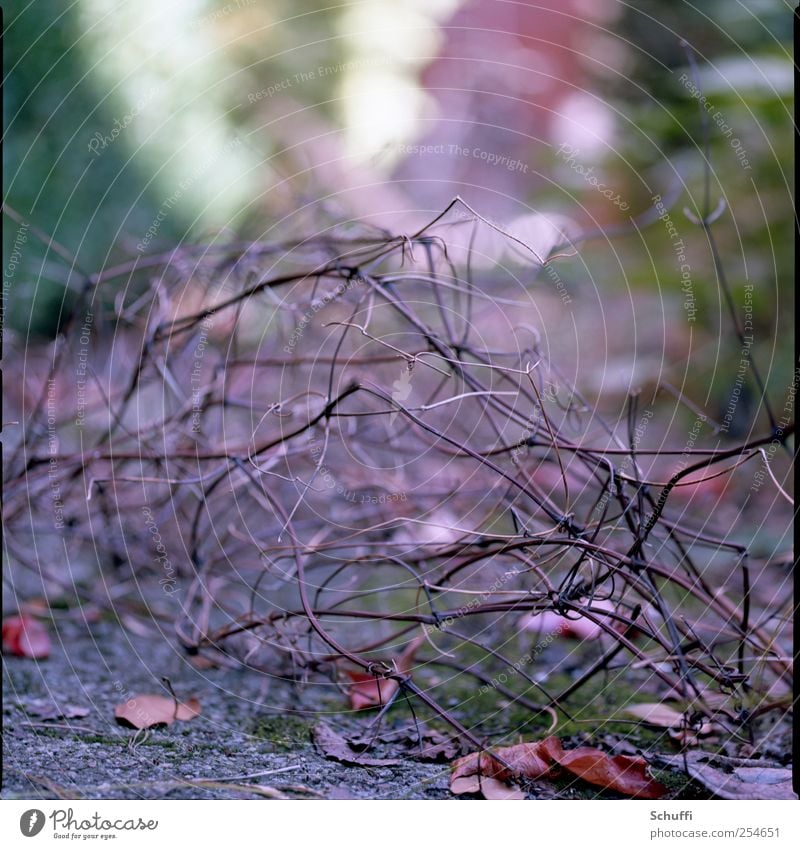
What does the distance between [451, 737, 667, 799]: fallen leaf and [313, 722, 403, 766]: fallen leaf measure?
6 centimetres

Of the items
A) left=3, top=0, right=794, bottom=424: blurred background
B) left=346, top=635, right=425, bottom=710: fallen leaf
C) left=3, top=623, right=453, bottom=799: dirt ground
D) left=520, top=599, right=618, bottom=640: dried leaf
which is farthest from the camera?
left=3, top=0, right=794, bottom=424: blurred background

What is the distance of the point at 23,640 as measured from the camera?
0.77 metres

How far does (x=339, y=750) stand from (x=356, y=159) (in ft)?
6.11

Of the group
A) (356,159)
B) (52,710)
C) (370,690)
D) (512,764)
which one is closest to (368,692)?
(370,690)

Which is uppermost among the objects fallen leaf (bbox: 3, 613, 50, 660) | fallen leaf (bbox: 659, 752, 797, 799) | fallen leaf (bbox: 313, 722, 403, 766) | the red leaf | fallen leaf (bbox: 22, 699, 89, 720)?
fallen leaf (bbox: 3, 613, 50, 660)

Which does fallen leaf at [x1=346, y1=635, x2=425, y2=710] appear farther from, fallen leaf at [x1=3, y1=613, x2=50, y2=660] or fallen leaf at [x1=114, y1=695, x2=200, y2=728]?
fallen leaf at [x1=3, y1=613, x2=50, y2=660]

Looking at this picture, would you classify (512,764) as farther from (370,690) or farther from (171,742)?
(171,742)

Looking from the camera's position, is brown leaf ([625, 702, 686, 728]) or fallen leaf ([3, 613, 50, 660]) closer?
brown leaf ([625, 702, 686, 728])

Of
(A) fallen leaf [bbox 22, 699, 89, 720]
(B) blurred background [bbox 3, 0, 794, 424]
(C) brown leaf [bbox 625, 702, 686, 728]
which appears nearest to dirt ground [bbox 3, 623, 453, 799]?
(A) fallen leaf [bbox 22, 699, 89, 720]

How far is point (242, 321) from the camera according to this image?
1315mm

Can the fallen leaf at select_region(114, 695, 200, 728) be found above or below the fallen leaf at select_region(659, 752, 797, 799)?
above

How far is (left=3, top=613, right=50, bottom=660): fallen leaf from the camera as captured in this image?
0.77 meters

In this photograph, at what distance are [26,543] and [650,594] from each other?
73 centimetres
